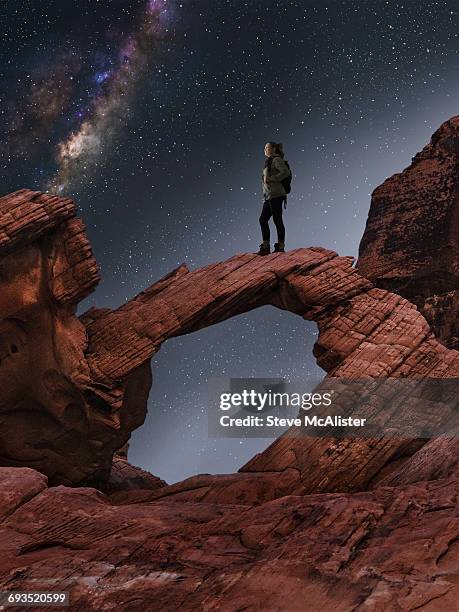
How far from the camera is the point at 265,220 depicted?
2150cm

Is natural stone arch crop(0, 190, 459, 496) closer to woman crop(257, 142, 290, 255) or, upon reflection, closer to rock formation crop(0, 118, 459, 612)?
rock formation crop(0, 118, 459, 612)

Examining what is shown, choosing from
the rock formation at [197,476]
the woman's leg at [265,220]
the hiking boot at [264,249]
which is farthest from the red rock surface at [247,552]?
the woman's leg at [265,220]

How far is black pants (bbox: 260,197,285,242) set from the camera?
2095cm

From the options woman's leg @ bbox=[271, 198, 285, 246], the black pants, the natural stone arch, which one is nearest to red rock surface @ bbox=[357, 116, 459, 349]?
woman's leg @ bbox=[271, 198, 285, 246]

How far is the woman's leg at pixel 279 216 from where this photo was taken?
20.9 m

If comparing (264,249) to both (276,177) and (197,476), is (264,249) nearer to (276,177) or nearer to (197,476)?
(276,177)

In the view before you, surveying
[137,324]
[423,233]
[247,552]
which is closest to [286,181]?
[137,324]

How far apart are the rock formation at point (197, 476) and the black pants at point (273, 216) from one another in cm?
100

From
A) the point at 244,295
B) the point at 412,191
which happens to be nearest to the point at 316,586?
the point at 244,295

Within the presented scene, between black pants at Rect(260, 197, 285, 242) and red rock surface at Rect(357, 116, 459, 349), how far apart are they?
51.6 ft

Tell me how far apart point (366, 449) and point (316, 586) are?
8.36 meters

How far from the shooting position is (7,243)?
17.1 m

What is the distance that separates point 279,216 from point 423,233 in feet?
61.8

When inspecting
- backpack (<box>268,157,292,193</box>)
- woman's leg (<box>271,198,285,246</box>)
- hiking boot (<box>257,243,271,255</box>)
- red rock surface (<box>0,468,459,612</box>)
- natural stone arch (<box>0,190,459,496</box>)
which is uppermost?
backpack (<box>268,157,292,193</box>)
